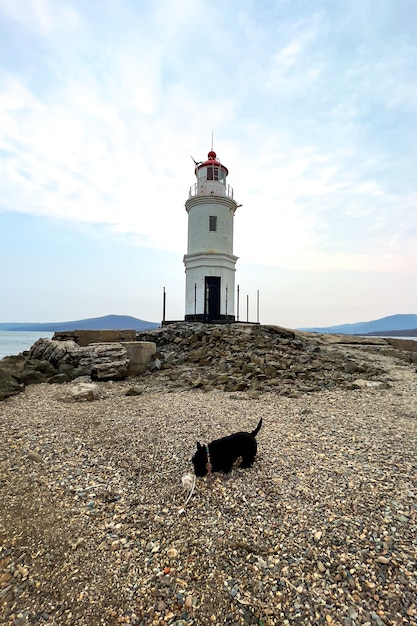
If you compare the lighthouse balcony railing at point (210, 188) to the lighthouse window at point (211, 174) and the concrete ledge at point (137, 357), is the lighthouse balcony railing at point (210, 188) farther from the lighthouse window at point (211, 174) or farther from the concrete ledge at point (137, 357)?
the concrete ledge at point (137, 357)

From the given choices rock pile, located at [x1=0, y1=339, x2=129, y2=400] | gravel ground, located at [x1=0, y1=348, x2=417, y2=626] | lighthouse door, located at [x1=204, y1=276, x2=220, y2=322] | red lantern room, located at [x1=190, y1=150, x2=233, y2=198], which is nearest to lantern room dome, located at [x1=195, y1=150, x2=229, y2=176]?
red lantern room, located at [x1=190, y1=150, x2=233, y2=198]

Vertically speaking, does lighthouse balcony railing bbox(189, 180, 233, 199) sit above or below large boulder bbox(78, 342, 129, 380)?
above

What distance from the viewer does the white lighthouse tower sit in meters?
22.3

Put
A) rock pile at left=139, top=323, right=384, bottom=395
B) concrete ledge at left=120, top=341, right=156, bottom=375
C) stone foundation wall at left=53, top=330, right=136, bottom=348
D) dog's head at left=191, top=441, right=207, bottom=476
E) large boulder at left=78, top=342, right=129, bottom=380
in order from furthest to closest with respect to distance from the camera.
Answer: stone foundation wall at left=53, top=330, right=136, bottom=348, concrete ledge at left=120, top=341, right=156, bottom=375, large boulder at left=78, top=342, right=129, bottom=380, rock pile at left=139, top=323, right=384, bottom=395, dog's head at left=191, top=441, right=207, bottom=476

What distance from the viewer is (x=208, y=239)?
2242cm

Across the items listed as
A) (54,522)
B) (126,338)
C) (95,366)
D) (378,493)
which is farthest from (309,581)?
(126,338)

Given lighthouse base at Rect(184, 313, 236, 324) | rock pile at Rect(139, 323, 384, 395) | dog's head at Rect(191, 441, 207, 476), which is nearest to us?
dog's head at Rect(191, 441, 207, 476)

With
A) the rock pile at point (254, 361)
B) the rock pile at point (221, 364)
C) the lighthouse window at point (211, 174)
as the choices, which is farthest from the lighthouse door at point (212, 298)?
the lighthouse window at point (211, 174)

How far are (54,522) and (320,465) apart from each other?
332cm

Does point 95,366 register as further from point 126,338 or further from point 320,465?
point 320,465

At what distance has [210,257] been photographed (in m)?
22.1

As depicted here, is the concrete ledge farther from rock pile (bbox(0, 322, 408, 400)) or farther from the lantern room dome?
the lantern room dome

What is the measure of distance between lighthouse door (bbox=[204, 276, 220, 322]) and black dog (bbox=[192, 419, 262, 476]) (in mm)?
17933

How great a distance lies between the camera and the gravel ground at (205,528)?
2436 mm
